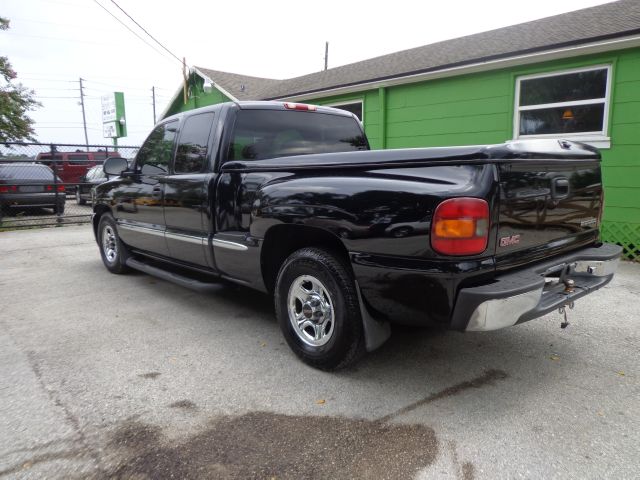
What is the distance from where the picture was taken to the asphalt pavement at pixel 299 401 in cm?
225

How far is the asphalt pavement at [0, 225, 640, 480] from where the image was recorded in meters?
2.25

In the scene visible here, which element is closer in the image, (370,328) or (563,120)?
(370,328)

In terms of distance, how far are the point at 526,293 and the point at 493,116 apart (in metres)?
6.87

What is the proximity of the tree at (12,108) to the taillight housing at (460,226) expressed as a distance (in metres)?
29.8

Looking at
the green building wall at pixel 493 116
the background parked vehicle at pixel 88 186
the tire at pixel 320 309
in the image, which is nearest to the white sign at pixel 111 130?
the background parked vehicle at pixel 88 186

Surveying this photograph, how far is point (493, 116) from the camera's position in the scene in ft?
27.8

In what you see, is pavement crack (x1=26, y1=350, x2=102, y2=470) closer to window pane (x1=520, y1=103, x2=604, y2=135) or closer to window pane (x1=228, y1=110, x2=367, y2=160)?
window pane (x1=228, y1=110, x2=367, y2=160)

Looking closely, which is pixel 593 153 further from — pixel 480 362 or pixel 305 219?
pixel 305 219

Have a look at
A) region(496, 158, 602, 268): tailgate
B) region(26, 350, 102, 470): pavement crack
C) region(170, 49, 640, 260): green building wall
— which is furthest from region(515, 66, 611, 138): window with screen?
region(26, 350, 102, 470): pavement crack

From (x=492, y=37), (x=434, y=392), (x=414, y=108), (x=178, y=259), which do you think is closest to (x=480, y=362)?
(x=434, y=392)

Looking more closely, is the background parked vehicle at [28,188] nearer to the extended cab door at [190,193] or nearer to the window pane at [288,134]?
the extended cab door at [190,193]

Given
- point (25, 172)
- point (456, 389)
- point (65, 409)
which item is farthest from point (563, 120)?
point (25, 172)

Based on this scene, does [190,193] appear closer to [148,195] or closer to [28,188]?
[148,195]

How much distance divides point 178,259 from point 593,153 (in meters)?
3.77
